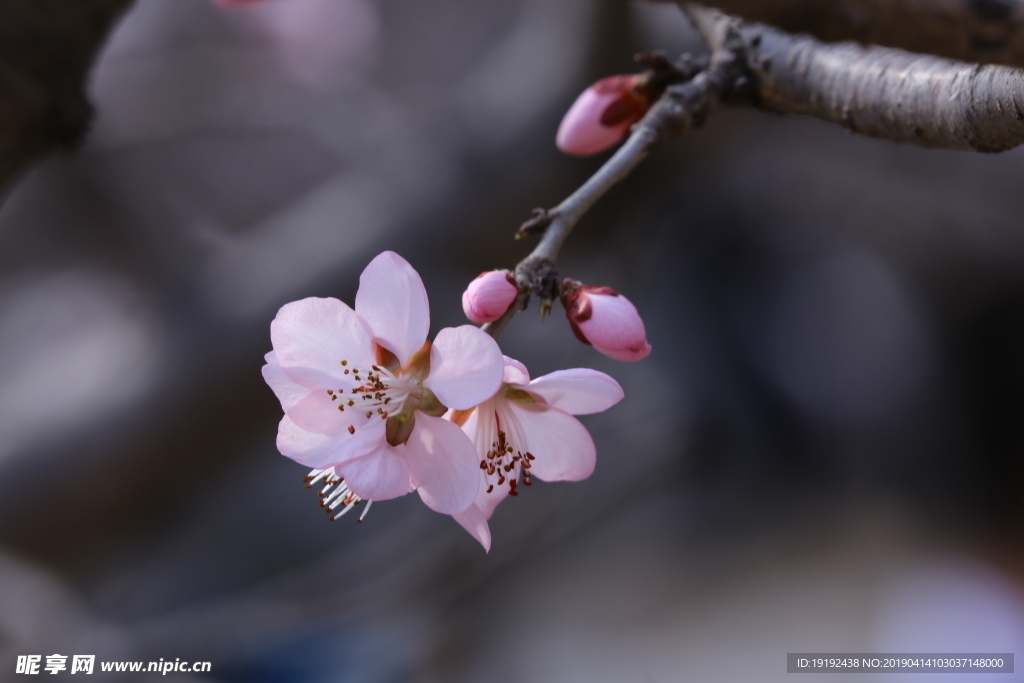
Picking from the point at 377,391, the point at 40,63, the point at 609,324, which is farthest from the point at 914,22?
the point at 40,63

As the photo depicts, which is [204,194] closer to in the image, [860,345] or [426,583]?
[426,583]

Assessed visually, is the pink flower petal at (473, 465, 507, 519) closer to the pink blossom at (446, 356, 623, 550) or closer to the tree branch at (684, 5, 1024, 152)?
the pink blossom at (446, 356, 623, 550)

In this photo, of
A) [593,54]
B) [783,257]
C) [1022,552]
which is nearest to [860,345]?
[783,257]

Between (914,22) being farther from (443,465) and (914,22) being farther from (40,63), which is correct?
(40,63)

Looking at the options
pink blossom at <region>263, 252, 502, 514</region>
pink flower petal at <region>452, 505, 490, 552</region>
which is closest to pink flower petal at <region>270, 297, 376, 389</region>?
pink blossom at <region>263, 252, 502, 514</region>

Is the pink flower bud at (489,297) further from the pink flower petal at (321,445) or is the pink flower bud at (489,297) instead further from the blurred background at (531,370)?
the blurred background at (531,370)
